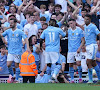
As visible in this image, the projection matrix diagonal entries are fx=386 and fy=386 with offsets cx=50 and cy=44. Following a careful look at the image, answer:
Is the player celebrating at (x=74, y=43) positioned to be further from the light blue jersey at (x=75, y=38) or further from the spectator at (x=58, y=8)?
the spectator at (x=58, y=8)

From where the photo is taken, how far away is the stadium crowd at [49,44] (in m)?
11.6

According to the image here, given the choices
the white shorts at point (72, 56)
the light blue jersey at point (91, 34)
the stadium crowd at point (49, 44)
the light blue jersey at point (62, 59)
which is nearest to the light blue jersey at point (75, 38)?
the stadium crowd at point (49, 44)

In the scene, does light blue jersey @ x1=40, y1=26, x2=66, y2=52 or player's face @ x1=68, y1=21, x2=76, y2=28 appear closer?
light blue jersey @ x1=40, y1=26, x2=66, y2=52

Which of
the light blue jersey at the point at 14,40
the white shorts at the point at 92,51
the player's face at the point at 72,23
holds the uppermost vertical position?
the player's face at the point at 72,23

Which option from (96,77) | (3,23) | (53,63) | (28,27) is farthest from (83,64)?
(3,23)

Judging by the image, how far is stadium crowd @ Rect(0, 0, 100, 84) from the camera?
38.2 feet

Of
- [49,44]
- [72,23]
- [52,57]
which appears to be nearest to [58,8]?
[72,23]

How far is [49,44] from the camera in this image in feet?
39.7

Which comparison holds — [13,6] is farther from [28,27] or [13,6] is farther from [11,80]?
[11,80]

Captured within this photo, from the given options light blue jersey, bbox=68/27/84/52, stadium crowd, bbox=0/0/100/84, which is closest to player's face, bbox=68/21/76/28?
stadium crowd, bbox=0/0/100/84

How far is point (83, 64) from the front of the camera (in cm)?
1320

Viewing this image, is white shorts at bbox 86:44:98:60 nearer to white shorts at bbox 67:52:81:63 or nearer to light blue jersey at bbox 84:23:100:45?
light blue jersey at bbox 84:23:100:45

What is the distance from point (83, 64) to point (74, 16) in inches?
83.1

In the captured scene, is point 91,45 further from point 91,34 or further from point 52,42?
point 52,42
